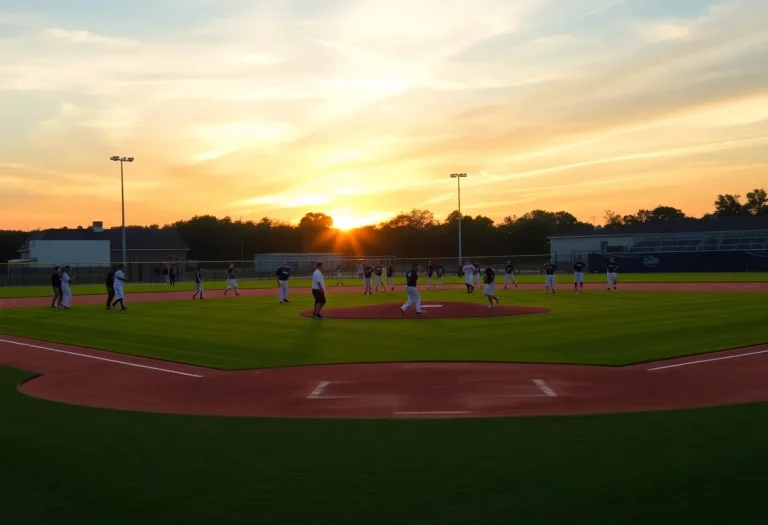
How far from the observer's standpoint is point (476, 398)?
10.9 m

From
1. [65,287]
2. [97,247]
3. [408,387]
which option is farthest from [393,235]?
[408,387]

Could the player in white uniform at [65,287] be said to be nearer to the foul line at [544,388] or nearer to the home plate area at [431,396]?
the home plate area at [431,396]

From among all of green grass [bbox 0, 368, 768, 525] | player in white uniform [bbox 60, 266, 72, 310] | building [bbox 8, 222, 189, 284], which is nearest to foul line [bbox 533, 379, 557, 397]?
green grass [bbox 0, 368, 768, 525]

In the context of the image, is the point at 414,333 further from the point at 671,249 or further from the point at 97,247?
the point at 97,247

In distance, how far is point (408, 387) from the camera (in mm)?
11945

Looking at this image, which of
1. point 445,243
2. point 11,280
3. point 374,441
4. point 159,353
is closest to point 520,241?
point 445,243

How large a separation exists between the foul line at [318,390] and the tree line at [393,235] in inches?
Result: 3591

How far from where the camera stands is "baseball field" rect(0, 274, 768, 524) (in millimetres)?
5812

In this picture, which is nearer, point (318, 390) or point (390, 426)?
point (390, 426)

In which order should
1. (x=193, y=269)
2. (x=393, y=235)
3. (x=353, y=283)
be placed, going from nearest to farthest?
(x=353, y=283)
(x=193, y=269)
(x=393, y=235)

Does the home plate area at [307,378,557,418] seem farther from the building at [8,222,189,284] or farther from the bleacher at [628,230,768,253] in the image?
the building at [8,222,189,284]

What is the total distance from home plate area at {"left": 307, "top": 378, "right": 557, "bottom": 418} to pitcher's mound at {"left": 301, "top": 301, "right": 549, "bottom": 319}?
13025 millimetres

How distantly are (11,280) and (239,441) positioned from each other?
Result: 203ft

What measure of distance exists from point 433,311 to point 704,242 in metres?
60.8
